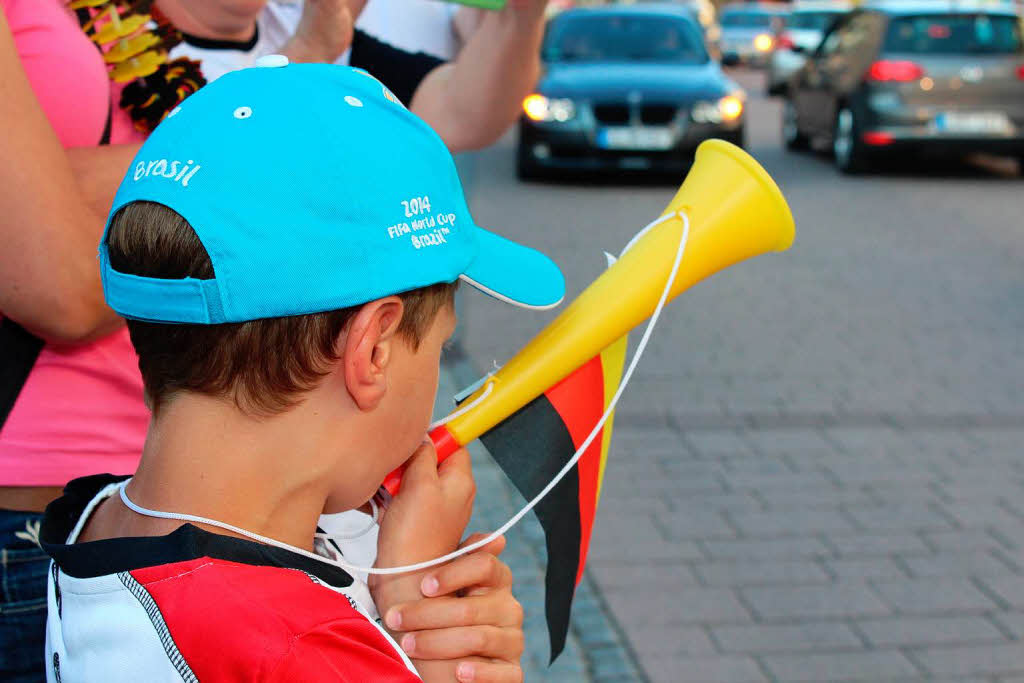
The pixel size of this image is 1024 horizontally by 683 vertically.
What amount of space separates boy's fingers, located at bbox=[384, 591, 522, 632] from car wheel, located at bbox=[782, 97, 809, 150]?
13.6m

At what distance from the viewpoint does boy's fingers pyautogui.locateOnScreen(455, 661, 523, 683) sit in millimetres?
1433

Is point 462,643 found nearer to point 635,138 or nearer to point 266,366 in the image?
point 266,366

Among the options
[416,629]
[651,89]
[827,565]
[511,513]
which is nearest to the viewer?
Result: [416,629]

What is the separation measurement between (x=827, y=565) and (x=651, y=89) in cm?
759

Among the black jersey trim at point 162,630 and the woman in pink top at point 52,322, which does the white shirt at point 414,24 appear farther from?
the black jersey trim at point 162,630

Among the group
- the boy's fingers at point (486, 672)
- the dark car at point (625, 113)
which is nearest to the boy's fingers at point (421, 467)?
the boy's fingers at point (486, 672)

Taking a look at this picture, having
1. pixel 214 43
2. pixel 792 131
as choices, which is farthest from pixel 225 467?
pixel 792 131

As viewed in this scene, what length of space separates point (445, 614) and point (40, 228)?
652mm

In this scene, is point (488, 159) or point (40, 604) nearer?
point (40, 604)

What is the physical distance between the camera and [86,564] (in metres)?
1.34

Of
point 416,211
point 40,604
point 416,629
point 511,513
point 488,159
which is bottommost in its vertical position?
point 488,159

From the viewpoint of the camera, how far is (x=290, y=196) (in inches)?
49.4

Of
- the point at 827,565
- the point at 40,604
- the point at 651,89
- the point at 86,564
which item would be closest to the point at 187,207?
the point at 86,564

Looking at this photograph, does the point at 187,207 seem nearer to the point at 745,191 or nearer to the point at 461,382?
the point at 745,191
